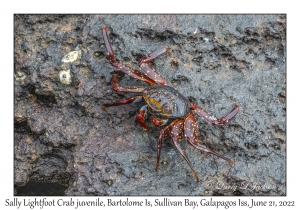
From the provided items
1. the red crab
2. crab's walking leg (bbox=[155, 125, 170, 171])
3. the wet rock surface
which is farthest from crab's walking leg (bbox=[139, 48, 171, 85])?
crab's walking leg (bbox=[155, 125, 170, 171])

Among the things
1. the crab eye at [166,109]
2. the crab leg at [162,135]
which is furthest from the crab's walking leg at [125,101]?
the crab leg at [162,135]

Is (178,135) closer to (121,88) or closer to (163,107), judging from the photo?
(163,107)

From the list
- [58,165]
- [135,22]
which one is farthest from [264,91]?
[58,165]

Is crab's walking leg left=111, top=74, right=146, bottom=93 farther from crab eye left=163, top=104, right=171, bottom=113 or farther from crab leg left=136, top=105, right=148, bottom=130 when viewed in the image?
crab eye left=163, top=104, right=171, bottom=113

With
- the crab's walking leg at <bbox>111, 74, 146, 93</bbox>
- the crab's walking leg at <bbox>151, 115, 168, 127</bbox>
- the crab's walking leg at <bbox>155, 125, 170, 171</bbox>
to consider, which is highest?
the crab's walking leg at <bbox>111, 74, 146, 93</bbox>

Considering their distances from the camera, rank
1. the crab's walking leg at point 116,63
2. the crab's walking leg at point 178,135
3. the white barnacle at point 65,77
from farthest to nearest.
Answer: the white barnacle at point 65,77 → the crab's walking leg at point 116,63 → the crab's walking leg at point 178,135

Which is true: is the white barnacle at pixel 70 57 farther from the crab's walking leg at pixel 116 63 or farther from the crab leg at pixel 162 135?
the crab leg at pixel 162 135

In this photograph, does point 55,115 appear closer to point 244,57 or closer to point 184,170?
point 184,170

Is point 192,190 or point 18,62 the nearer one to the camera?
point 192,190
